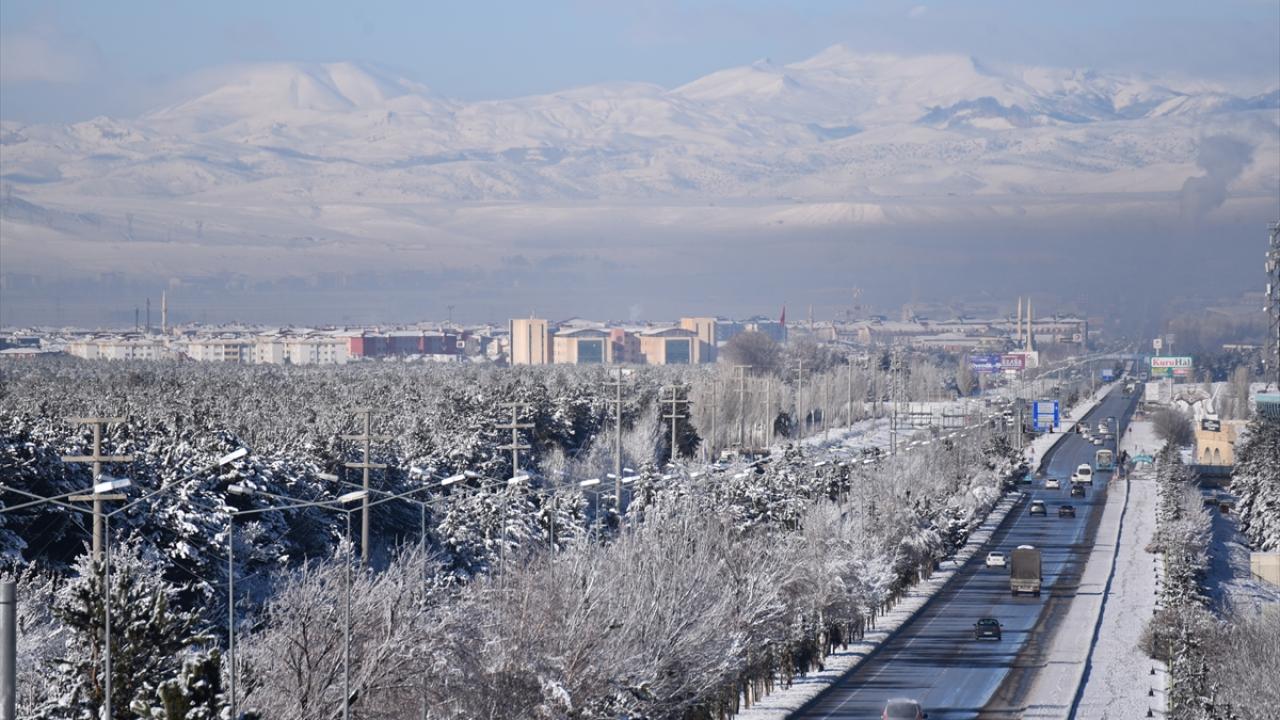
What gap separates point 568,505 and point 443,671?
28744 mm

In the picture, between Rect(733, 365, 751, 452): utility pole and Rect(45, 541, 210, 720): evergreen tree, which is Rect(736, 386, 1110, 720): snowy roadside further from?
Rect(733, 365, 751, 452): utility pole

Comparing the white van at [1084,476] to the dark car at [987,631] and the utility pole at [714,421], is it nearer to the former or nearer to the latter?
the utility pole at [714,421]

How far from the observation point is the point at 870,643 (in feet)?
160

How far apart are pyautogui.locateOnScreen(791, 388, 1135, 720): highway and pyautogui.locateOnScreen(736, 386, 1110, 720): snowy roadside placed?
12.7 inches

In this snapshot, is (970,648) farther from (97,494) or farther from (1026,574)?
(97,494)

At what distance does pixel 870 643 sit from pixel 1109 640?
611 centimetres

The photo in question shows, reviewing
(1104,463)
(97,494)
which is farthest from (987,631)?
(1104,463)

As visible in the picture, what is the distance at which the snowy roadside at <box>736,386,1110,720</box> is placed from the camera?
38031 millimetres

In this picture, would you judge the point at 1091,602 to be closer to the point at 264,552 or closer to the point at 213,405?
the point at 264,552

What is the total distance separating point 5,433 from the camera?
45.0 metres

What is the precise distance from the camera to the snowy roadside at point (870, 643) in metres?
38.0

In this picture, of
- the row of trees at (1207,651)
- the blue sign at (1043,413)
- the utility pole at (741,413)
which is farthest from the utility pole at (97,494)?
Result: the blue sign at (1043,413)

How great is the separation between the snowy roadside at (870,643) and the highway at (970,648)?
0.32 metres

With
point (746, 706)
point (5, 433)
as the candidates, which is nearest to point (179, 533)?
point (5, 433)
